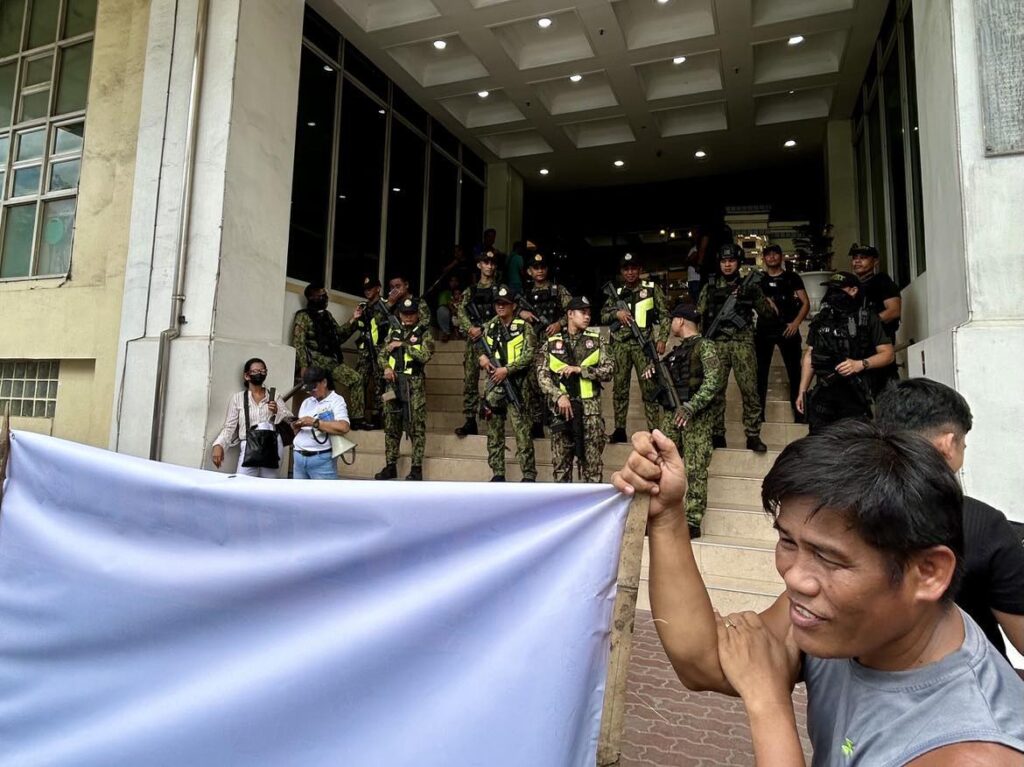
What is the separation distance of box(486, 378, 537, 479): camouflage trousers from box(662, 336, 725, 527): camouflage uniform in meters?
1.35

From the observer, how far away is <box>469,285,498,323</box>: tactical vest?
24.4ft

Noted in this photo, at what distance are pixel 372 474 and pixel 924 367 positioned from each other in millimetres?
5428

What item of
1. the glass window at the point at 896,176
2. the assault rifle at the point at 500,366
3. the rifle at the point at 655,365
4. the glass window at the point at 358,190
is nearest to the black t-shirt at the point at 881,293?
the glass window at the point at 896,176

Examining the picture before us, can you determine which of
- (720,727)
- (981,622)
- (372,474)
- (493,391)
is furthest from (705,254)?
(981,622)

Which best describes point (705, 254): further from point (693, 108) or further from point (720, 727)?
point (720, 727)

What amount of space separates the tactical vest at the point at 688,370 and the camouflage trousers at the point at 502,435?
149 cm

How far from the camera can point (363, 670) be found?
1.42 meters

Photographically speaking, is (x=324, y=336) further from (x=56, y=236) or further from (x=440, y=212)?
(x=440, y=212)

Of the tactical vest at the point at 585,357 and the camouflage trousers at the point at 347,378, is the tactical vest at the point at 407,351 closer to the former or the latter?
the camouflage trousers at the point at 347,378

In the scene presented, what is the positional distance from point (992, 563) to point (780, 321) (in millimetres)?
5489

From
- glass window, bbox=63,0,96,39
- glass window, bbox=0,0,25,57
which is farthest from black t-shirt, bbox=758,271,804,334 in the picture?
glass window, bbox=0,0,25,57

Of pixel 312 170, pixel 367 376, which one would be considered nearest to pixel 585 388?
pixel 367 376

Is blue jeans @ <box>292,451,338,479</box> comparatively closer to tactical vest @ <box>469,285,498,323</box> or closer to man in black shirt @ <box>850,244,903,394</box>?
tactical vest @ <box>469,285,498,323</box>

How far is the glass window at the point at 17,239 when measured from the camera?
799cm
